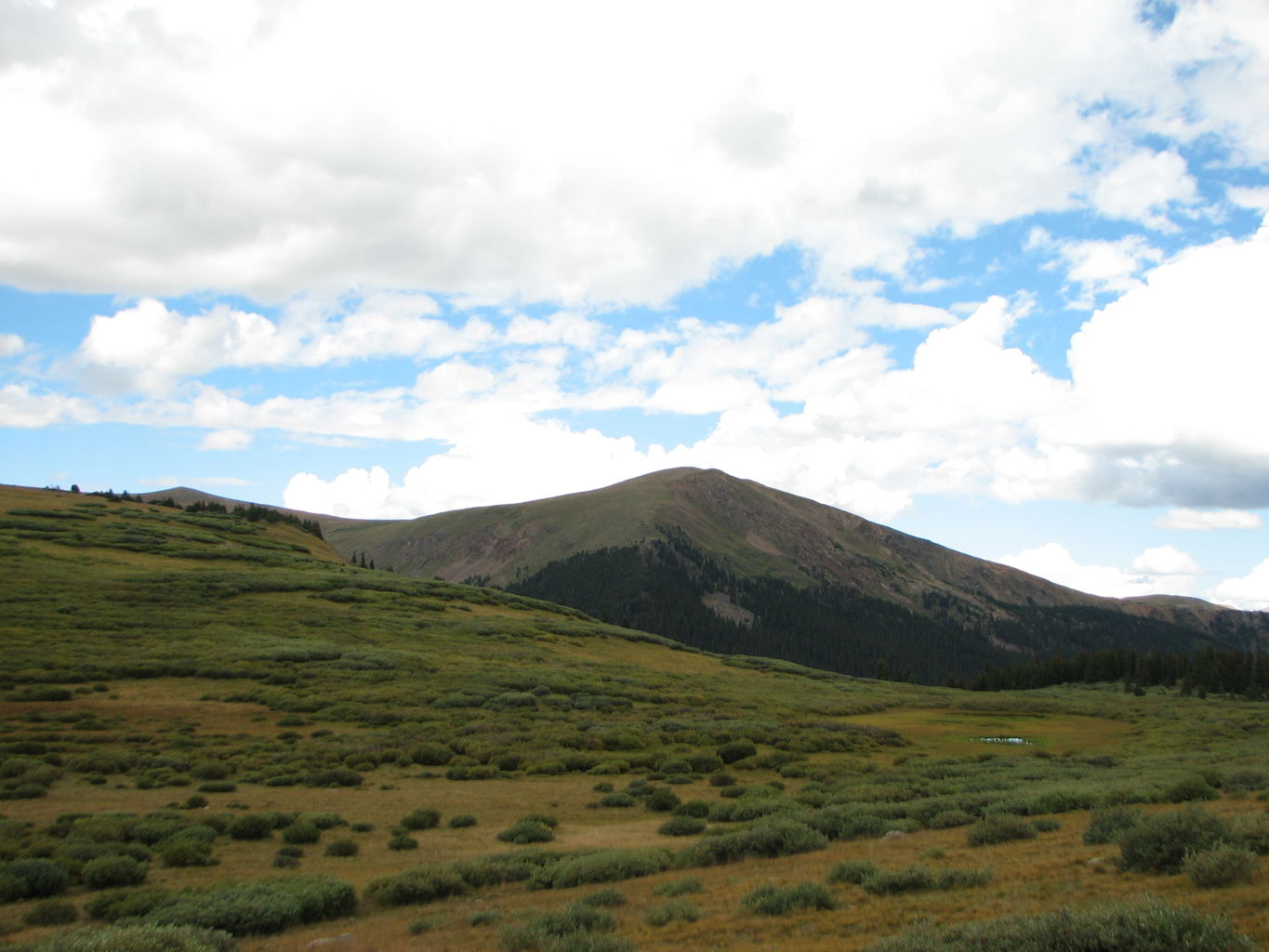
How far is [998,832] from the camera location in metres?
16.8

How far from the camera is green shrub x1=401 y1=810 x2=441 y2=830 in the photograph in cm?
2247

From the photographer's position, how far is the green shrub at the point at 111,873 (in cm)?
1560

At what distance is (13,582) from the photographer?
57250mm

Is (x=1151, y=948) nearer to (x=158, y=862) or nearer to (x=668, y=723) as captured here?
(x=158, y=862)

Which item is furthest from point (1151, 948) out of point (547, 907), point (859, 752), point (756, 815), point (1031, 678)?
point (1031, 678)

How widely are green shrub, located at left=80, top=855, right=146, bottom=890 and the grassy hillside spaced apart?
0.15 feet

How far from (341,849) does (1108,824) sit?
1805 centimetres

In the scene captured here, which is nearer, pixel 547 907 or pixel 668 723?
pixel 547 907

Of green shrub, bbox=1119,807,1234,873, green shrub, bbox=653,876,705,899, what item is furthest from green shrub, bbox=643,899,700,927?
green shrub, bbox=1119,807,1234,873

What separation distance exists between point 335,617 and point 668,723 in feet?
119

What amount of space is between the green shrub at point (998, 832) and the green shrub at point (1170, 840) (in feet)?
13.7

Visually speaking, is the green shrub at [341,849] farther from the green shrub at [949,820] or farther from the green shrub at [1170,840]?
the green shrub at [1170,840]

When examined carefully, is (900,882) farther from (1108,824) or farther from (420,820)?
(420,820)

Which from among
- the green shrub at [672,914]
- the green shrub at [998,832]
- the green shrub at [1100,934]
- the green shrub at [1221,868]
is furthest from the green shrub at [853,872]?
the green shrub at [1221,868]
